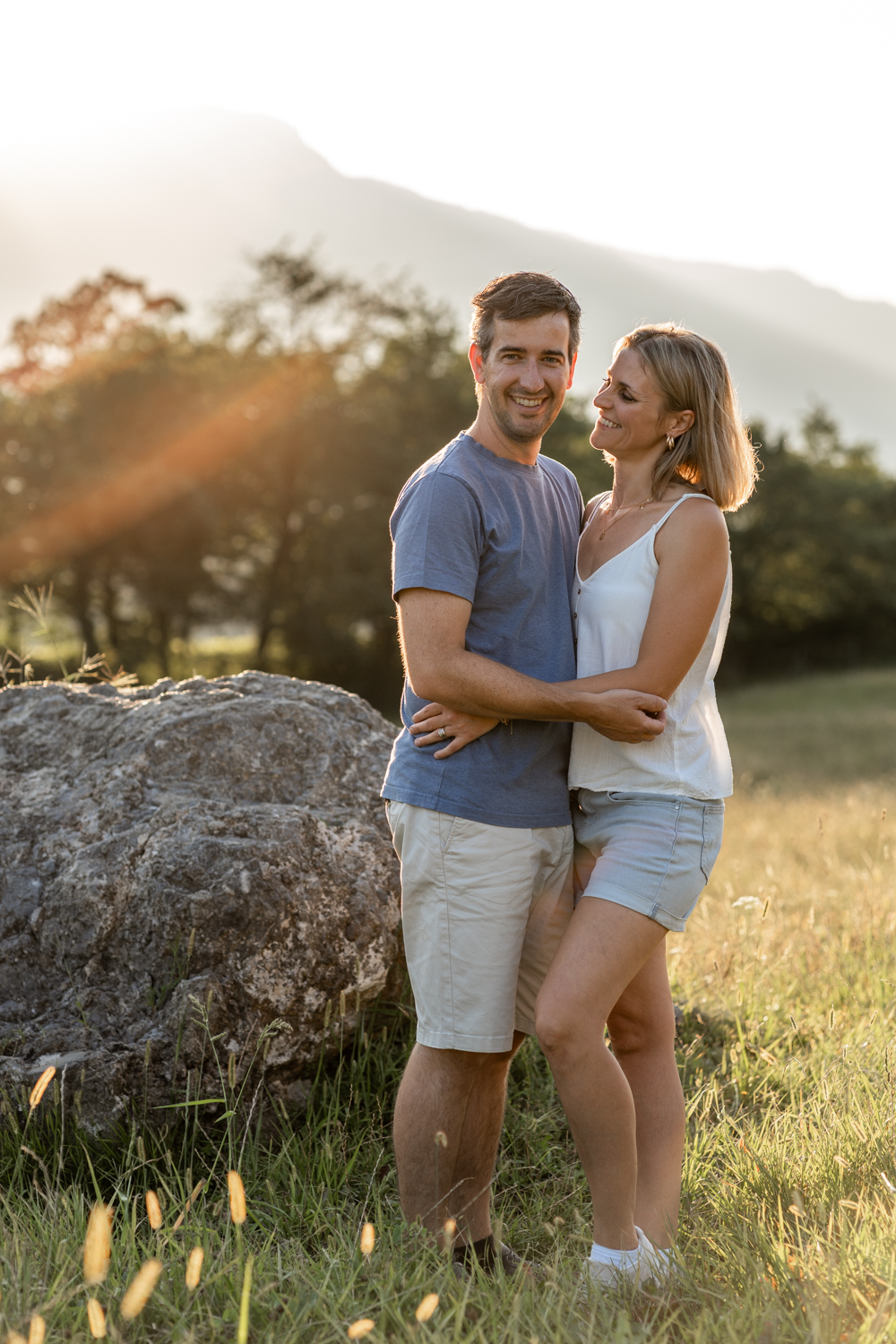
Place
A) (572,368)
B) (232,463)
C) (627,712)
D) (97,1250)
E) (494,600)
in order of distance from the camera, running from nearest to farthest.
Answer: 1. (97,1250)
2. (627,712)
3. (494,600)
4. (572,368)
5. (232,463)

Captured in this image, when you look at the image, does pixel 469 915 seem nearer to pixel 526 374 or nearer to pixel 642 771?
pixel 642 771

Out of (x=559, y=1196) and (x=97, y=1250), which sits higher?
(x=97, y=1250)

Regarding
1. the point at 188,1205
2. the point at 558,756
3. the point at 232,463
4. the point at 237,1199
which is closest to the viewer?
the point at 237,1199

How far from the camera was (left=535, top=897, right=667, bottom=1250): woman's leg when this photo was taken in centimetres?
276

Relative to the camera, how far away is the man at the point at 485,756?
2902mm

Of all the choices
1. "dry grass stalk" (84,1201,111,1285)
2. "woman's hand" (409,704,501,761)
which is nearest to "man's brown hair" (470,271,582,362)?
"woman's hand" (409,704,501,761)

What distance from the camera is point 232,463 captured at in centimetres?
3128

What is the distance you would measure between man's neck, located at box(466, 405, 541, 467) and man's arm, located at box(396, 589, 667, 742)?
563 millimetres

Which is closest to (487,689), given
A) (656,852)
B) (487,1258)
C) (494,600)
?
(494,600)

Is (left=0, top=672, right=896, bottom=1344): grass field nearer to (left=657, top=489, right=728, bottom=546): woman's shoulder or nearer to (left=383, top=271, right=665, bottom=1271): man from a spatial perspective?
(left=383, top=271, right=665, bottom=1271): man

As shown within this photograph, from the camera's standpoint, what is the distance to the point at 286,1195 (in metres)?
3.20

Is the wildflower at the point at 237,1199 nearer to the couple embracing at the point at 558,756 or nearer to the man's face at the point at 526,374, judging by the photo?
the couple embracing at the point at 558,756

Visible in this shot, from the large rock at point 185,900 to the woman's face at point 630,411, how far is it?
1.70 meters

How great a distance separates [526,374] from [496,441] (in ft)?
0.71
